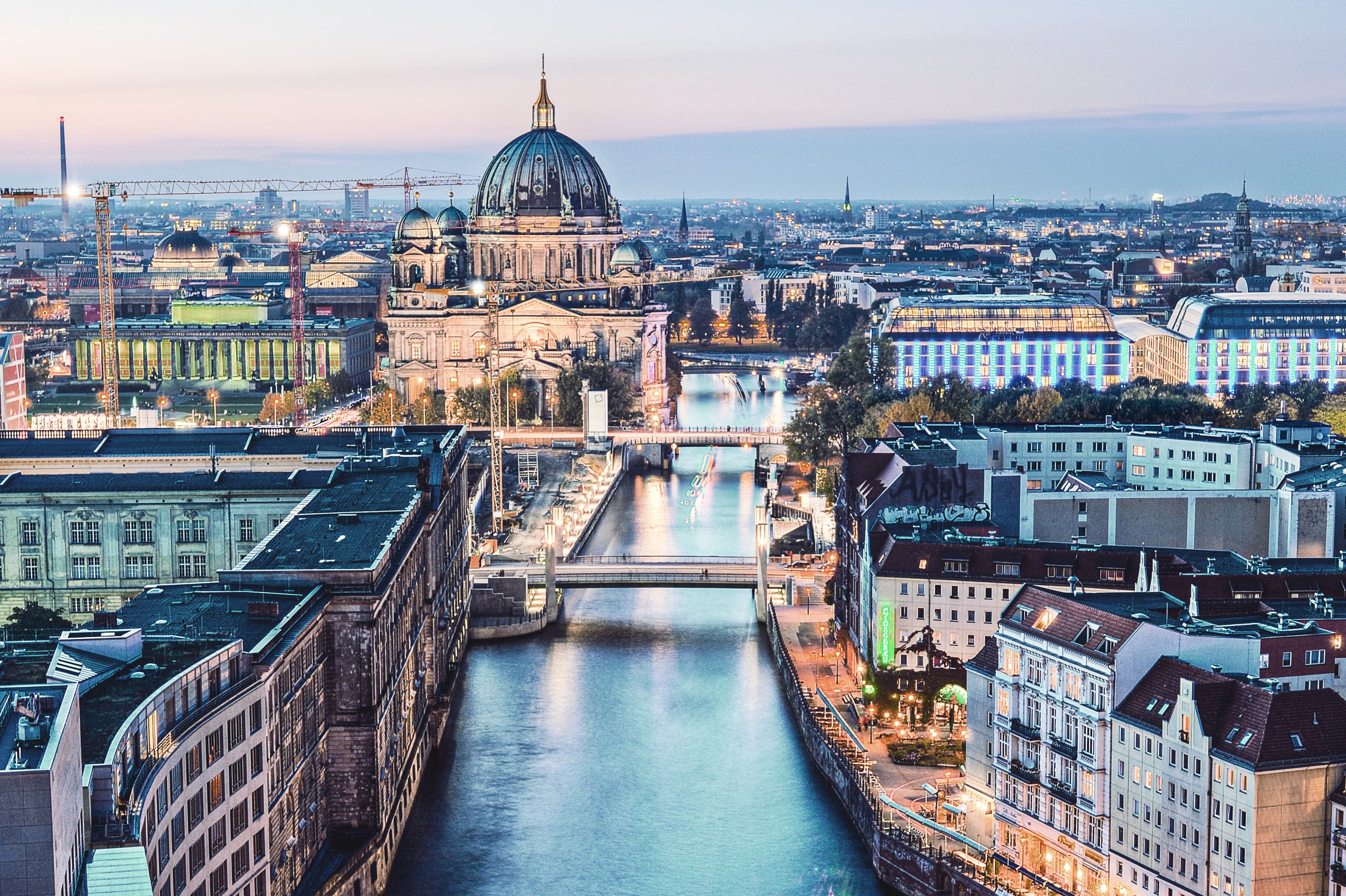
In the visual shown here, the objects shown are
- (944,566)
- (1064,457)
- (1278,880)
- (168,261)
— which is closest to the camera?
(1278,880)

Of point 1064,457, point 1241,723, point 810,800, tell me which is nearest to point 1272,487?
point 1064,457

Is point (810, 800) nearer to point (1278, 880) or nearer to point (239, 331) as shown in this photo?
point (1278, 880)

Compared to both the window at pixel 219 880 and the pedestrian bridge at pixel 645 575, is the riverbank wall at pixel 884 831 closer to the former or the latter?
the window at pixel 219 880

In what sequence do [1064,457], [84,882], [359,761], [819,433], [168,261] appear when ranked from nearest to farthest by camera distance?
1. [84,882]
2. [359,761]
3. [1064,457]
4. [819,433]
5. [168,261]

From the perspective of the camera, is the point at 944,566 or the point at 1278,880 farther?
the point at 944,566

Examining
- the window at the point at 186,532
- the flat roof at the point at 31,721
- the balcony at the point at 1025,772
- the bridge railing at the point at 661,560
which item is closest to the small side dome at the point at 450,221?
the bridge railing at the point at 661,560

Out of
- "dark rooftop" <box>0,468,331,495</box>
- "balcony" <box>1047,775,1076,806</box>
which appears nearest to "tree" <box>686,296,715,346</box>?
"dark rooftop" <box>0,468,331,495</box>
